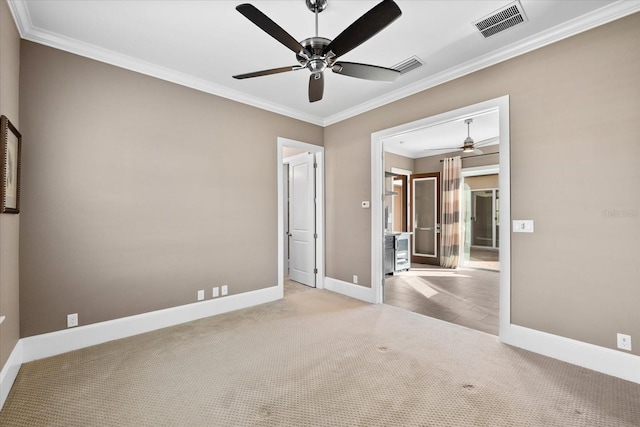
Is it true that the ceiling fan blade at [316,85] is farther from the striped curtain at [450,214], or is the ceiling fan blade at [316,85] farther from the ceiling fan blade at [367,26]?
the striped curtain at [450,214]

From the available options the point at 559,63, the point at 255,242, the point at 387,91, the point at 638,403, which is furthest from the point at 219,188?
the point at 638,403

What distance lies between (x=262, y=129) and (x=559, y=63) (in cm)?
340

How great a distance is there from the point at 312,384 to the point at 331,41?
2492 mm

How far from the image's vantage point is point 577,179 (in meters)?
2.45

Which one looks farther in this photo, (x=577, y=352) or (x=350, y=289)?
(x=350, y=289)

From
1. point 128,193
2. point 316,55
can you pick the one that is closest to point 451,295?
point 316,55

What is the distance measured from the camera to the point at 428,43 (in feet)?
8.96

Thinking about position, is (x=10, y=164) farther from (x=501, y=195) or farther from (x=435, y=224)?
(x=435, y=224)

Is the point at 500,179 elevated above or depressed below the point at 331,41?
below

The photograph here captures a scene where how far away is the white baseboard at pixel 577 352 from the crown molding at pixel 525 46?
2.67 m

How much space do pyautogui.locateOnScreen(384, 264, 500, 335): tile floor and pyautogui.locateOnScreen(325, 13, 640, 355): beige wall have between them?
90 centimetres

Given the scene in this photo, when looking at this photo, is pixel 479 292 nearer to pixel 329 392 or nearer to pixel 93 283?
pixel 329 392

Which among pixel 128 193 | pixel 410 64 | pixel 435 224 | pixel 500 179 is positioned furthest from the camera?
pixel 435 224

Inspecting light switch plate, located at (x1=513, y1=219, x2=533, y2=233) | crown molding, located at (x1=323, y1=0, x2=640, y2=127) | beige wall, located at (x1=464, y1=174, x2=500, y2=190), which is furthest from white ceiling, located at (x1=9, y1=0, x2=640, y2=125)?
beige wall, located at (x1=464, y1=174, x2=500, y2=190)
